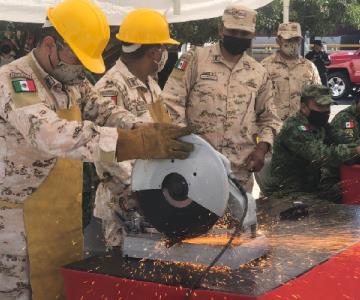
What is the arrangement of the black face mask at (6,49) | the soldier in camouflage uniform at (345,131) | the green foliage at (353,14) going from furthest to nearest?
the green foliage at (353,14) → the black face mask at (6,49) → the soldier in camouflage uniform at (345,131)

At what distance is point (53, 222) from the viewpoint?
8.11ft

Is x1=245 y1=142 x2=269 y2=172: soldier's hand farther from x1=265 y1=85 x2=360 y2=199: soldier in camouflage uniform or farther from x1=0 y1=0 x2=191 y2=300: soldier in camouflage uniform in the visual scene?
x1=0 y1=0 x2=191 y2=300: soldier in camouflage uniform

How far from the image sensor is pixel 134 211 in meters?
2.61

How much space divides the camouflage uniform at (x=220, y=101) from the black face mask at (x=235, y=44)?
0.24 ft

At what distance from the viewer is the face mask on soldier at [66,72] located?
93.4 inches

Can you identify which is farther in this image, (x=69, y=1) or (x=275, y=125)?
(x=275, y=125)

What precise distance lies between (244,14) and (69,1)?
1854mm

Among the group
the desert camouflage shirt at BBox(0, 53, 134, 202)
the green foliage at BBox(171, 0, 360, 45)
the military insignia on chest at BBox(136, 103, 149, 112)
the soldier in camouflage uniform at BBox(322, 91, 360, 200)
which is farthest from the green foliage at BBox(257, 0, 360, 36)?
the desert camouflage shirt at BBox(0, 53, 134, 202)

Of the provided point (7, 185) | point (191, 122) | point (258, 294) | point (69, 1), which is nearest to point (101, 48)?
point (69, 1)

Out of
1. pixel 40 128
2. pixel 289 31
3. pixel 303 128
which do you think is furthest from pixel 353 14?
pixel 40 128

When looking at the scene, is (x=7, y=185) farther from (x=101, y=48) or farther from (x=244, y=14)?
(x=244, y=14)

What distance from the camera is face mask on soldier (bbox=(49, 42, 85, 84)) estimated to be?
237cm

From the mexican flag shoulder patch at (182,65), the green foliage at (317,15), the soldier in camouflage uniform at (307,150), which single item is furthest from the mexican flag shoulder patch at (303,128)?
the green foliage at (317,15)

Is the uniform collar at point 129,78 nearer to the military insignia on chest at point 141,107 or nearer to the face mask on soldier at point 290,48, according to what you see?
the military insignia on chest at point 141,107
